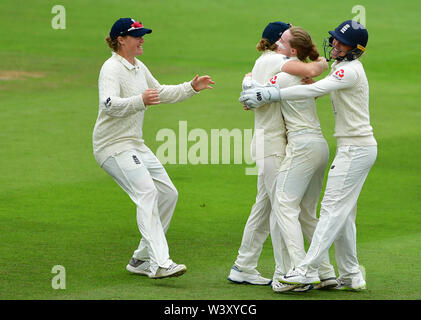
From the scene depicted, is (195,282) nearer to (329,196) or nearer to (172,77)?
(329,196)

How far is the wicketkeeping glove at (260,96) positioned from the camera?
293 inches

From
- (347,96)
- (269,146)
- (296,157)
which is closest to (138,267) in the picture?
(269,146)

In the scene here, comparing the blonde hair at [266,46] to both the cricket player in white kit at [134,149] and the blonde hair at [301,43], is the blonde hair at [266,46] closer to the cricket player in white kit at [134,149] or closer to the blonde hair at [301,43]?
the blonde hair at [301,43]

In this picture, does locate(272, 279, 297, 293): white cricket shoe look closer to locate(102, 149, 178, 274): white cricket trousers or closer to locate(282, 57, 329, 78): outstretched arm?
locate(102, 149, 178, 274): white cricket trousers

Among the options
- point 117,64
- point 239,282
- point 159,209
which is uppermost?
point 117,64

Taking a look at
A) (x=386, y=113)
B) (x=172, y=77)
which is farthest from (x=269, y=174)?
(x=172, y=77)

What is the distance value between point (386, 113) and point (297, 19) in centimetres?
1107

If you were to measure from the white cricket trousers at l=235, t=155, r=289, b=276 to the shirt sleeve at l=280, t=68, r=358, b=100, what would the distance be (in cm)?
71

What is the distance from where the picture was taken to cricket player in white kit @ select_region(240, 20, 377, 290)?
752 centimetres

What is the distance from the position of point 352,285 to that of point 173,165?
651 cm

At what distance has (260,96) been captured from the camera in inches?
293

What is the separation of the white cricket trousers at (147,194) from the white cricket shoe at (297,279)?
40.2 inches

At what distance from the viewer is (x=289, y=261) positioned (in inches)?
313

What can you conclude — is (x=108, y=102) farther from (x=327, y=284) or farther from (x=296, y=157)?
(x=327, y=284)
